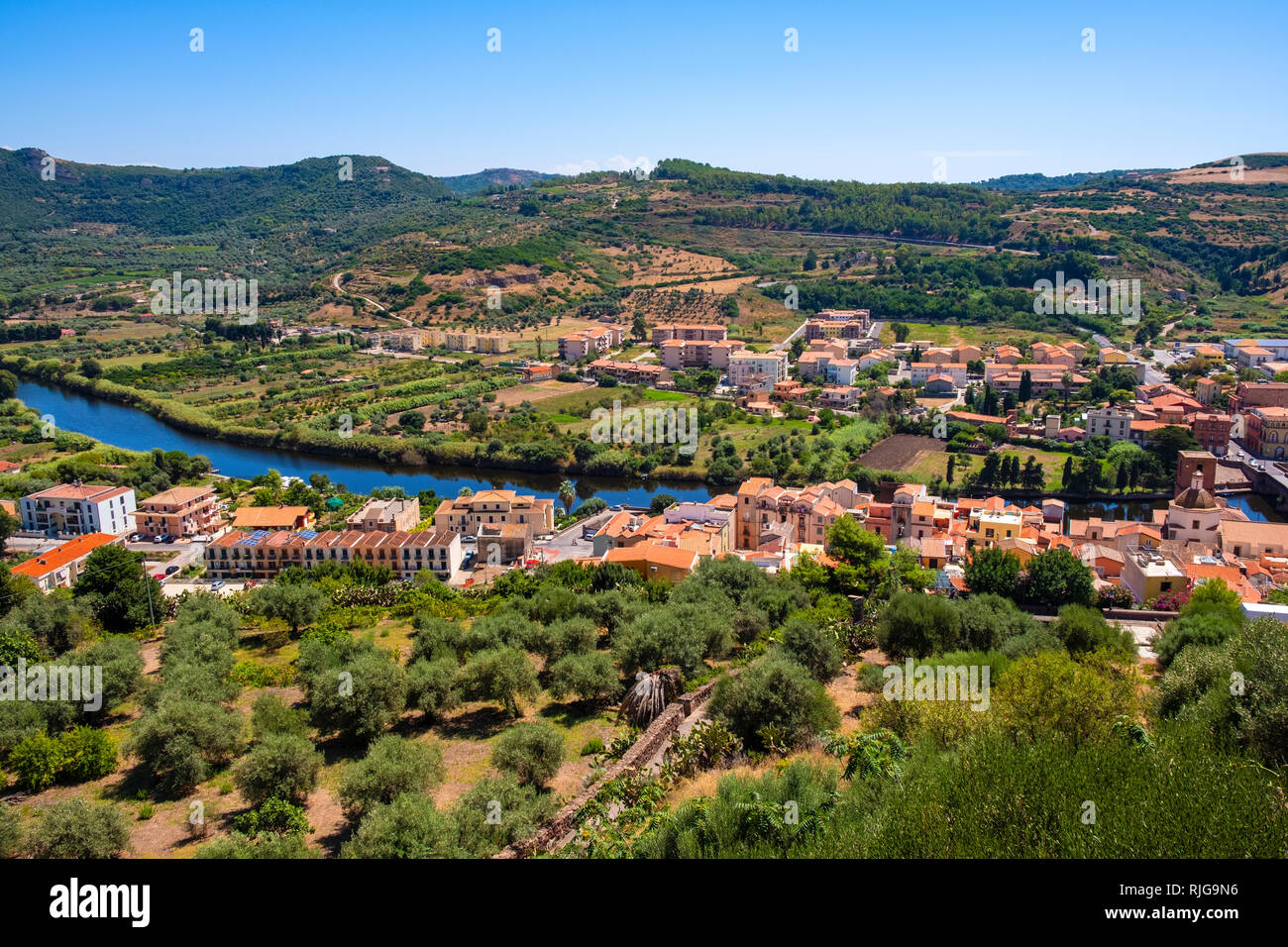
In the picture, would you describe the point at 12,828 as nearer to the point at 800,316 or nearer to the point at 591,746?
the point at 591,746

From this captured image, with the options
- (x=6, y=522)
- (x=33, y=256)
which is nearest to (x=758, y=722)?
(x=6, y=522)

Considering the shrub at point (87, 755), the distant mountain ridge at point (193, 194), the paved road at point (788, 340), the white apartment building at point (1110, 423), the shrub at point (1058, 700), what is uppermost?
the distant mountain ridge at point (193, 194)

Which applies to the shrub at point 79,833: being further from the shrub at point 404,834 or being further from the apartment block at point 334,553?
the apartment block at point 334,553

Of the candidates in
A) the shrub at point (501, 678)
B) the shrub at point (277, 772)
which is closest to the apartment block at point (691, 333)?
the shrub at point (501, 678)

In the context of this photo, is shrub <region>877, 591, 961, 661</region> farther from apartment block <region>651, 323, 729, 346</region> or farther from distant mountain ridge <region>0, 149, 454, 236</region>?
distant mountain ridge <region>0, 149, 454, 236</region>

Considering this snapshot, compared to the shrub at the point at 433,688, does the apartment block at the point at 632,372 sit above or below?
above

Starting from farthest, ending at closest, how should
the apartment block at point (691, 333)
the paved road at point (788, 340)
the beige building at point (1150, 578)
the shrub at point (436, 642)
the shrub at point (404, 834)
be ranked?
1. the apartment block at point (691, 333)
2. the paved road at point (788, 340)
3. the beige building at point (1150, 578)
4. the shrub at point (436, 642)
5. the shrub at point (404, 834)

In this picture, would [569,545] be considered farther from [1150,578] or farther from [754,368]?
[754,368]
